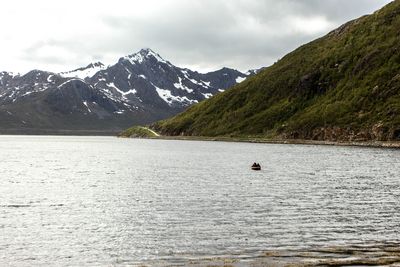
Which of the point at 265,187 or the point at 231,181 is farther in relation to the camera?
the point at 231,181

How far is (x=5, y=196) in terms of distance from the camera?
243 ft

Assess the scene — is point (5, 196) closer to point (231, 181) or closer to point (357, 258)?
point (231, 181)

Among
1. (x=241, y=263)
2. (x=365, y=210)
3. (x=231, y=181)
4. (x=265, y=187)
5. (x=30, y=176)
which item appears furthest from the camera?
(x=30, y=176)

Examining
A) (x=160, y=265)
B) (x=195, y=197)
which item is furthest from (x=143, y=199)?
(x=160, y=265)

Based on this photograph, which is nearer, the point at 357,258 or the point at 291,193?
the point at 357,258

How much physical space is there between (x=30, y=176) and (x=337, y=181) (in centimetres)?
6588

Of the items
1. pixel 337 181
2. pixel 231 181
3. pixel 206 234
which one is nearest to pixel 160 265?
pixel 206 234

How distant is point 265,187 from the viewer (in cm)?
8669

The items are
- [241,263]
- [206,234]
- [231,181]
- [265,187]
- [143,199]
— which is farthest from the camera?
[231,181]

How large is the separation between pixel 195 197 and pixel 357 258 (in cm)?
3885

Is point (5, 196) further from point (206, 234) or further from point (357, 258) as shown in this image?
point (357, 258)

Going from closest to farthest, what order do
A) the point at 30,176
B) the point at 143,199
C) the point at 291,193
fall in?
the point at 143,199, the point at 291,193, the point at 30,176

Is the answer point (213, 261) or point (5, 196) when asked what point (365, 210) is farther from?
point (5, 196)

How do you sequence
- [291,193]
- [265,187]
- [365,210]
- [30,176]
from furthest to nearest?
[30,176] < [265,187] < [291,193] < [365,210]
